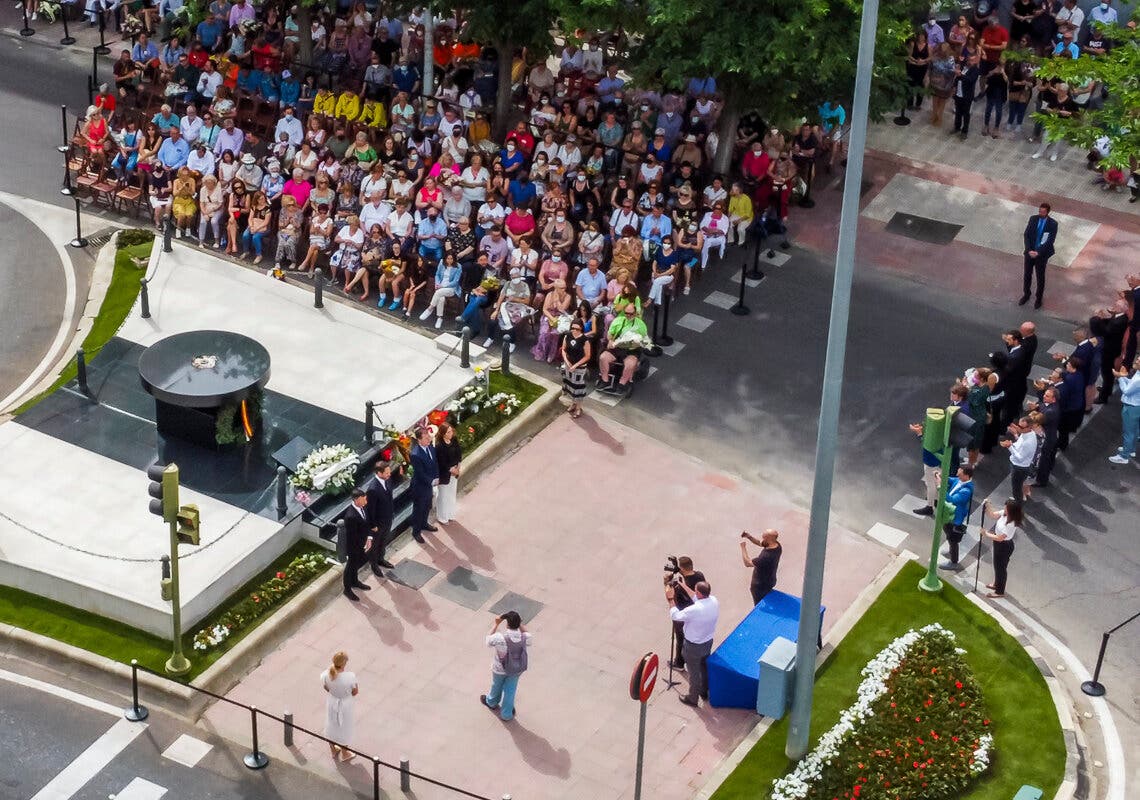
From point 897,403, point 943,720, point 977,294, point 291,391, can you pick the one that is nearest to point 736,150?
point 977,294

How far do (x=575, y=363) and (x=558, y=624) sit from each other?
523 centimetres

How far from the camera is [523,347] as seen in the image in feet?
95.3

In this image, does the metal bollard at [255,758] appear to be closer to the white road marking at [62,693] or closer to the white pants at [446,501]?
the white road marking at [62,693]

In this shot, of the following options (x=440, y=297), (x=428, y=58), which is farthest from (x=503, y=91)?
(x=440, y=297)

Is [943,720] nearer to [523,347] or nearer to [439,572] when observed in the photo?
[439,572]

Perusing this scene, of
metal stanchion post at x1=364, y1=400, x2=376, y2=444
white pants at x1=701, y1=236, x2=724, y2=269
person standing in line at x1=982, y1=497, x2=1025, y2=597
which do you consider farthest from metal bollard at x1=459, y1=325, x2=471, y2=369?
person standing in line at x1=982, y1=497, x2=1025, y2=597

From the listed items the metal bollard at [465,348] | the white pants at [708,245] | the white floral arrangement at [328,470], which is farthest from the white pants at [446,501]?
the white pants at [708,245]

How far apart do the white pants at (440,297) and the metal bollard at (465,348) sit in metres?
1.36

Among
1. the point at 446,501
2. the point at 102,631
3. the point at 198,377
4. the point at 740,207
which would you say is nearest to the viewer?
the point at 102,631

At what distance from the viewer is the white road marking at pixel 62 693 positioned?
2175 centimetres

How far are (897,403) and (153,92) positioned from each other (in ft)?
51.5

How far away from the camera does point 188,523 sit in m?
21.0

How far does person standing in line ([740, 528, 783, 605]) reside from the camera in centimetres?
2255

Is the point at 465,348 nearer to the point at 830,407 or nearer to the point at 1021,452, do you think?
the point at 1021,452
